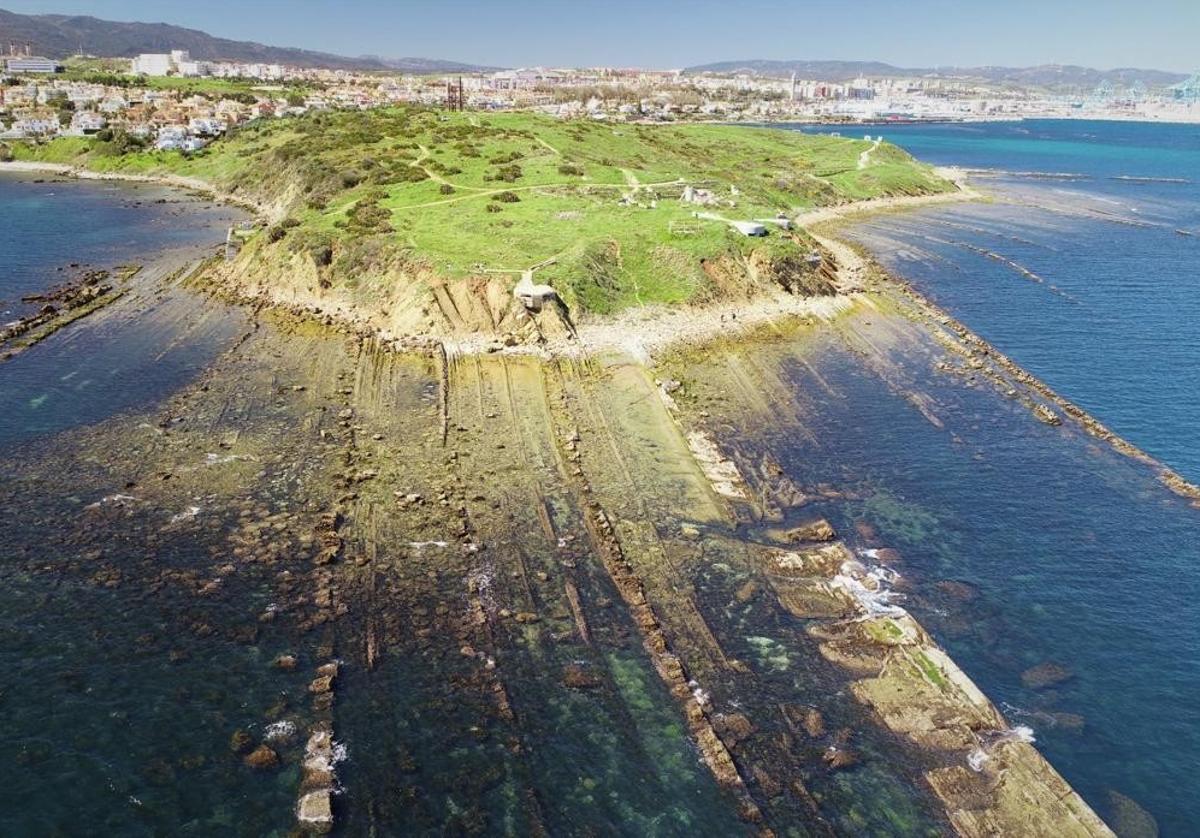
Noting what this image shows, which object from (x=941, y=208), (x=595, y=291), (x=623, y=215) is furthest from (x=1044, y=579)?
(x=941, y=208)

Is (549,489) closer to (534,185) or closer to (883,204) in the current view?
(534,185)

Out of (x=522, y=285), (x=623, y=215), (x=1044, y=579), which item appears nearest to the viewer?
(x=1044, y=579)

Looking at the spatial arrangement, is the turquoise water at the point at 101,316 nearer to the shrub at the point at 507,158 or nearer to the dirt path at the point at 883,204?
the shrub at the point at 507,158

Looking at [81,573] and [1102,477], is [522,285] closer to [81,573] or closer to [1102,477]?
[81,573]

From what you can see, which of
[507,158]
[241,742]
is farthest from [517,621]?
[507,158]

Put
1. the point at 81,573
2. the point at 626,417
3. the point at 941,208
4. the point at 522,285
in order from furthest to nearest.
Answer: the point at 941,208 → the point at 522,285 → the point at 626,417 → the point at 81,573

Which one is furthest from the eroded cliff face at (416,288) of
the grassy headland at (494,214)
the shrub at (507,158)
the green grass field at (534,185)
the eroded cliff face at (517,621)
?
the shrub at (507,158)
